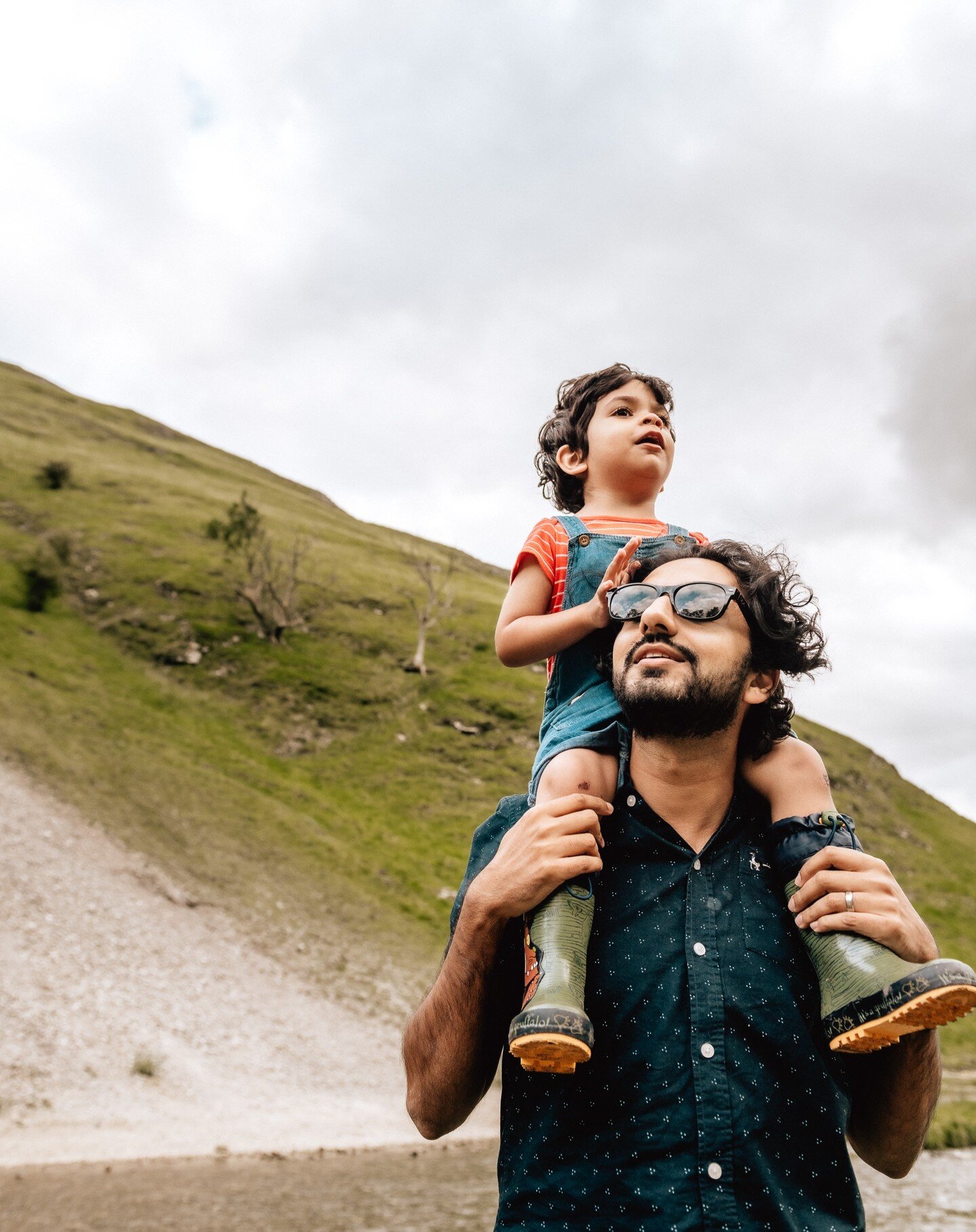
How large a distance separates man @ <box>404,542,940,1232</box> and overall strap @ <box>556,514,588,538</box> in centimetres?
80

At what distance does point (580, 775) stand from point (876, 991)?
111 cm

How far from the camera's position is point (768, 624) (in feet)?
11.3

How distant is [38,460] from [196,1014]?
6257cm

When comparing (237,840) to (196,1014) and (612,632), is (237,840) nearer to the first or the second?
(196,1014)

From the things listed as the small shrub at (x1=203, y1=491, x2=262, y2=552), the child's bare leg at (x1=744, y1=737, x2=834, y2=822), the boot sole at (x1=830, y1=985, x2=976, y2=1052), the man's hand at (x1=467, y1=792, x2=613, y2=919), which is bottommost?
the boot sole at (x1=830, y1=985, x2=976, y2=1052)

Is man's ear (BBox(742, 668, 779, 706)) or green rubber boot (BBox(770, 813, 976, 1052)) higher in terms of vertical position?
man's ear (BBox(742, 668, 779, 706))

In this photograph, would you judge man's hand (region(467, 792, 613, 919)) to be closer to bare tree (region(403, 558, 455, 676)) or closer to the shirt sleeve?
the shirt sleeve

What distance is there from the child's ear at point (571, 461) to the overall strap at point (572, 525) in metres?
0.44

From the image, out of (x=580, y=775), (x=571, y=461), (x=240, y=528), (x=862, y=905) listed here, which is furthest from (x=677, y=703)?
(x=240, y=528)

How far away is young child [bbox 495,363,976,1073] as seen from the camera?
2.66 m

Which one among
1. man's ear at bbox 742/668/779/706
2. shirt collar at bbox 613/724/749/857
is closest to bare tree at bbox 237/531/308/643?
man's ear at bbox 742/668/779/706

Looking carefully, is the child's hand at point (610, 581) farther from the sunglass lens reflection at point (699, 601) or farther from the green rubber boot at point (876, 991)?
the green rubber boot at point (876, 991)

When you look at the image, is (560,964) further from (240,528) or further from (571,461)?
(240,528)

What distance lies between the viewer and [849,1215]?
8.34ft
